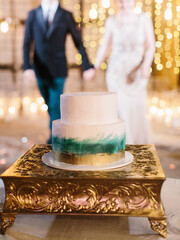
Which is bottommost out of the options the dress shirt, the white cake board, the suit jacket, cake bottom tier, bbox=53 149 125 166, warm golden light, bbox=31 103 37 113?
warm golden light, bbox=31 103 37 113

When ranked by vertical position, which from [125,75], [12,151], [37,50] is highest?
[37,50]

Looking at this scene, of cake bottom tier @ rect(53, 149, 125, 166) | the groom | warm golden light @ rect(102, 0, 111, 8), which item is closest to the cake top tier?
cake bottom tier @ rect(53, 149, 125, 166)

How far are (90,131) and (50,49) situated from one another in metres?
2.19

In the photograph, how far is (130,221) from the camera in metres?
1.80

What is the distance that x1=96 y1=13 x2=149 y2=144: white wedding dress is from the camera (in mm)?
3605

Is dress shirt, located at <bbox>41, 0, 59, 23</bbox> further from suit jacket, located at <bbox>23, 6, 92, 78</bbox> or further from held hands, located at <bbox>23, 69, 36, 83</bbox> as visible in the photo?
held hands, located at <bbox>23, 69, 36, 83</bbox>

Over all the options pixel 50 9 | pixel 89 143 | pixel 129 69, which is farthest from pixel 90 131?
pixel 50 9

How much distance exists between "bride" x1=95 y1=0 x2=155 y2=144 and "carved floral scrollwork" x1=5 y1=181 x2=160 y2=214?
2.18 m

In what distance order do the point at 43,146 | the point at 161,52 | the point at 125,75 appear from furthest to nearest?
the point at 161,52 < the point at 125,75 < the point at 43,146

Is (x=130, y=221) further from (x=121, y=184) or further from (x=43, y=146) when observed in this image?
(x=43, y=146)

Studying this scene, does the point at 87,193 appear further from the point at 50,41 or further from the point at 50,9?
the point at 50,9

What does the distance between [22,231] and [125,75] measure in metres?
2.30

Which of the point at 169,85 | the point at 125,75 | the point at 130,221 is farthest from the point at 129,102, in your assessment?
the point at 169,85

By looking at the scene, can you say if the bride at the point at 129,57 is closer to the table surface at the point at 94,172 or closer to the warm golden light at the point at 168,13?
the table surface at the point at 94,172
